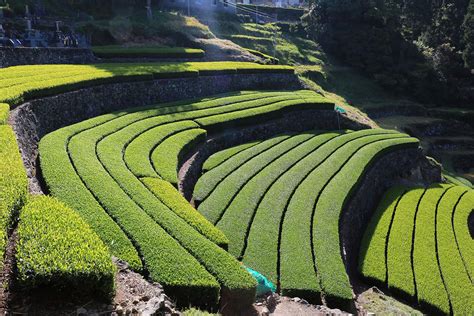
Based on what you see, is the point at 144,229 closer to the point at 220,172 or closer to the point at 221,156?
the point at 220,172

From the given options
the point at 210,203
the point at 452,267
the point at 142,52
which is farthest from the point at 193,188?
the point at 142,52

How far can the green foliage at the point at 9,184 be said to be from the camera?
7.17 metres

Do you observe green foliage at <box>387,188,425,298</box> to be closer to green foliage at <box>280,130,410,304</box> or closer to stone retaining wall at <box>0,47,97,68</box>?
green foliage at <box>280,130,410,304</box>

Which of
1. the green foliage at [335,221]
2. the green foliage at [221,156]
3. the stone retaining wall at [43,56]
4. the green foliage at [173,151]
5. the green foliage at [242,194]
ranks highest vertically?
the stone retaining wall at [43,56]

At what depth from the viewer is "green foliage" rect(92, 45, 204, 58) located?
86.1 ft

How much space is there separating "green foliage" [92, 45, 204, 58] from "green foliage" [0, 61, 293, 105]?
2699 millimetres

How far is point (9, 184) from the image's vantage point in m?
8.29

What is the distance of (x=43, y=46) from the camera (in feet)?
78.1

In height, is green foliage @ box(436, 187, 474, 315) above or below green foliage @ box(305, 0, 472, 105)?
below

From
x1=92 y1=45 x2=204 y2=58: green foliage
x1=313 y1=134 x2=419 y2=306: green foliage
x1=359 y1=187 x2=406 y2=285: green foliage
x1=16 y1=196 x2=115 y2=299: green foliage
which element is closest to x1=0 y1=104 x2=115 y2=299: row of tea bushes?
x1=16 y1=196 x2=115 y2=299: green foliage

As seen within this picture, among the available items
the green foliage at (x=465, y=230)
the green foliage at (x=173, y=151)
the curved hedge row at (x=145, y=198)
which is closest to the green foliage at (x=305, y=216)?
the curved hedge row at (x=145, y=198)

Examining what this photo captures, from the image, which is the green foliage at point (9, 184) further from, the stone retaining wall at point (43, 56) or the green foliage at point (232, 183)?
the stone retaining wall at point (43, 56)

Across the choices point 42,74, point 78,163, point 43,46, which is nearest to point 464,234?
point 78,163

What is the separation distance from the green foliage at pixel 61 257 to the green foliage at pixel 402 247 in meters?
10.9
